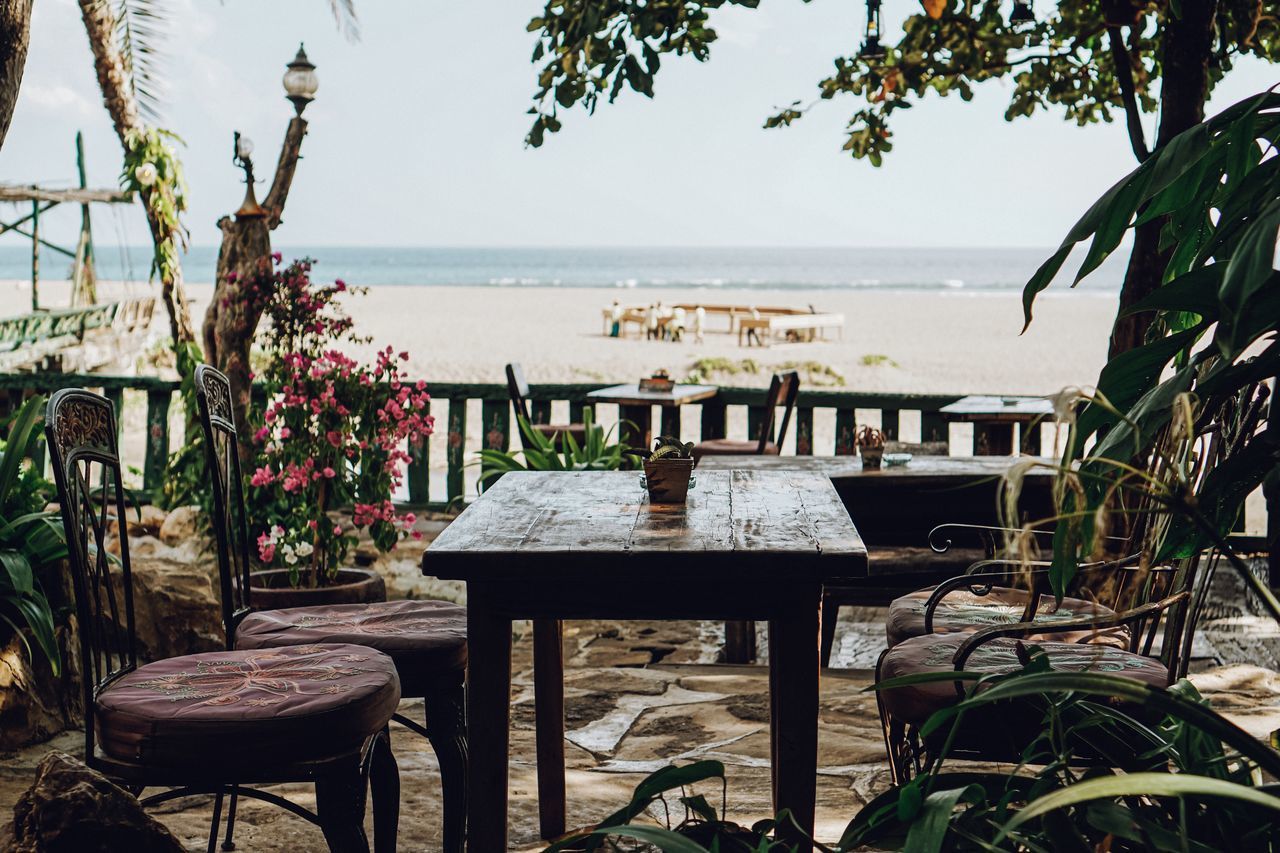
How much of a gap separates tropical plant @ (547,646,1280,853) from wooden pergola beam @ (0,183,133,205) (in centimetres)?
1469

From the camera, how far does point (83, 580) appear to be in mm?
2312

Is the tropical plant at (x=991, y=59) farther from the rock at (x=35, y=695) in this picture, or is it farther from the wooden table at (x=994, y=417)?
the rock at (x=35, y=695)

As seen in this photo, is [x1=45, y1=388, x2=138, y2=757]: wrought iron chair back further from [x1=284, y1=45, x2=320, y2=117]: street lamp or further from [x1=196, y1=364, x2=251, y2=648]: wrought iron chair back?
[x1=284, y1=45, x2=320, y2=117]: street lamp

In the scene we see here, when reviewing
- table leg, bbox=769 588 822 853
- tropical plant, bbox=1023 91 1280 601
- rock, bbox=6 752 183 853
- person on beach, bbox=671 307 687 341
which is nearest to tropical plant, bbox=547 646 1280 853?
tropical plant, bbox=1023 91 1280 601

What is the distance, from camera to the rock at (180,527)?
5.73 meters

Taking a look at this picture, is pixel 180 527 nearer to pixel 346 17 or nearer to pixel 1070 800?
pixel 1070 800

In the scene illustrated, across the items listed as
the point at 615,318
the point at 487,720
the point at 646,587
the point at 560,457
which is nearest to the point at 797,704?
the point at 646,587

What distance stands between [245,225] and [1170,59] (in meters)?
3.94

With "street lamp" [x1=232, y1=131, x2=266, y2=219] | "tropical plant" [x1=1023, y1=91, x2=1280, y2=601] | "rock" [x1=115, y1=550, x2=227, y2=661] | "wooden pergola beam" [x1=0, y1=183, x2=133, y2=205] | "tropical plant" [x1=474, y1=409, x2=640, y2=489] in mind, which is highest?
"wooden pergola beam" [x1=0, y1=183, x2=133, y2=205]

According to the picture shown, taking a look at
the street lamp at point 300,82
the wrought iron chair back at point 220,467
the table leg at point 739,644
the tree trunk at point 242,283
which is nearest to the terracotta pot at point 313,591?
the tree trunk at point 242,283

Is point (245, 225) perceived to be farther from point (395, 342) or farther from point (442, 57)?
point (442, 57)

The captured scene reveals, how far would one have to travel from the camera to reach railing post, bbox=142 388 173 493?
6426 millimetres

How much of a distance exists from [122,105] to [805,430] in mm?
4784

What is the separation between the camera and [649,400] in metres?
6.92
